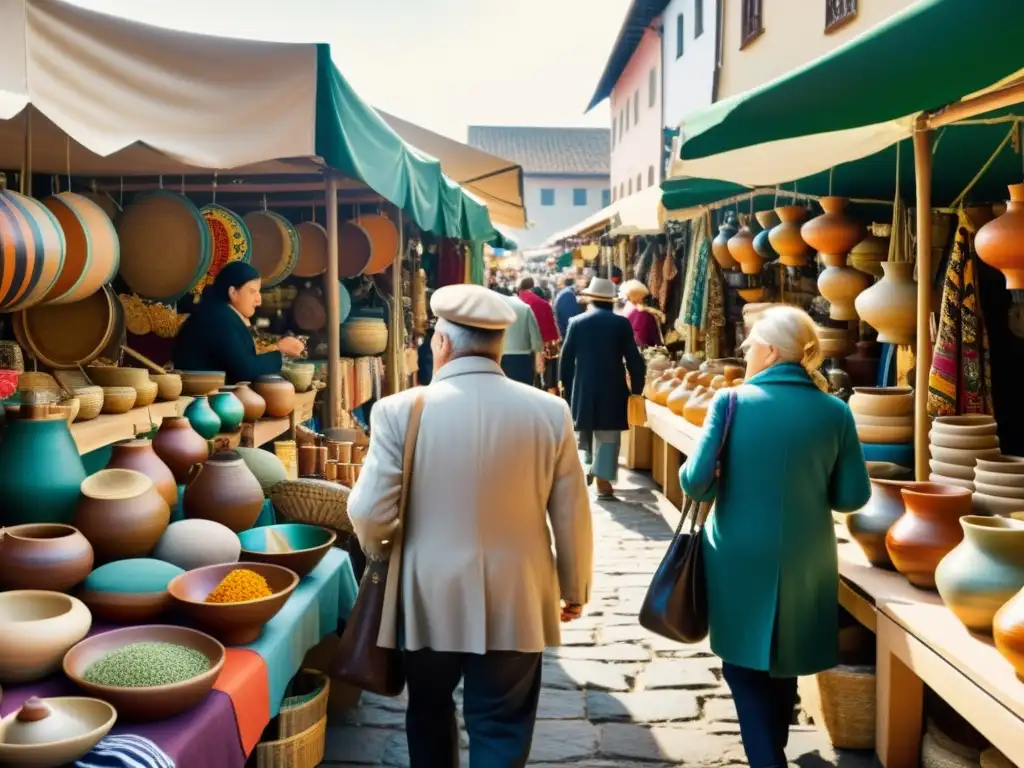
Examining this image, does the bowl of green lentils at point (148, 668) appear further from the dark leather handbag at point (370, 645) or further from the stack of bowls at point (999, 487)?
the stack of bowls at point (999, 487)

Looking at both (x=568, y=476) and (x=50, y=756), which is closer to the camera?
(x=50, y=756)

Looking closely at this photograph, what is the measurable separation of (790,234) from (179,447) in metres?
3.68

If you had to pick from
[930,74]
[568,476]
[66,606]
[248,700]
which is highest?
[930,74]

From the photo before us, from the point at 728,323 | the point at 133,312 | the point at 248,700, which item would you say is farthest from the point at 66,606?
the point at 728,323

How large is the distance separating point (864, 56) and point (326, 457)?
9.62ft

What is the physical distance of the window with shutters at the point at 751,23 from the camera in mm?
12461

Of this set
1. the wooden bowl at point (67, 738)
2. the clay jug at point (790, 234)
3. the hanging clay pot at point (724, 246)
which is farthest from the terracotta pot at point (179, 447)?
the hanging clay pot at point (724, 246)

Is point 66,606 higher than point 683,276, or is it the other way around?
point 683,276

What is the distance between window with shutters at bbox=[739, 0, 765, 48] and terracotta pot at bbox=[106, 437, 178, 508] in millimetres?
11119

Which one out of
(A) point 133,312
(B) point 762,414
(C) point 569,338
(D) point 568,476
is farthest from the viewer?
(C) point 569,338

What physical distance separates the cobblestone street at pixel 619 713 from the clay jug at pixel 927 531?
729 mm

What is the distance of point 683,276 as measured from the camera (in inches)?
414

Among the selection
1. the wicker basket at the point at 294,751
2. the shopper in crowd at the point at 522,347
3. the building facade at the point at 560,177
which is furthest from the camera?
the building facade at the point at 560,177

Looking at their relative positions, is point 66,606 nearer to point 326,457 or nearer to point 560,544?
point 560,544
